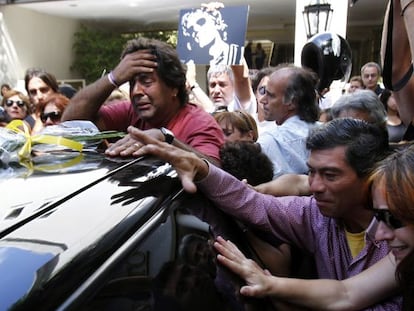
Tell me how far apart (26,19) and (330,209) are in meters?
12.8

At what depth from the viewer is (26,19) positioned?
41.4 feet

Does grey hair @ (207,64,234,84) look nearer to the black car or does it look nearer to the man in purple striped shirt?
the man in purple striped shirt

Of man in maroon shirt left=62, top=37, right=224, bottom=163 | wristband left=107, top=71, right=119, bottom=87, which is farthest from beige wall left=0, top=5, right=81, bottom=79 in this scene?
man in maroon shirt left=62, top=37, right=224, bottom=163

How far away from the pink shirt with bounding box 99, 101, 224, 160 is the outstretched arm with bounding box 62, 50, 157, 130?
0.29ft

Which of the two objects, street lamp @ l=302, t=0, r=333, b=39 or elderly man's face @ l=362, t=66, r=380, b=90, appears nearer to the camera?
street lamp @ l=302, t=0, r=333, b=39

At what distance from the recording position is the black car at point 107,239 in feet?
2.50

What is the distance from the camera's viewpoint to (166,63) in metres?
1.89

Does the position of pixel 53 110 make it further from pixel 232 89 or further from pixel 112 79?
pixel 232 89

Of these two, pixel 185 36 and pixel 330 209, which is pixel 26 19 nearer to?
pixel 185 36

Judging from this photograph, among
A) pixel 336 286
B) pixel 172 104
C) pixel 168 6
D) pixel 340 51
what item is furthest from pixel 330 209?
pixel 168 6

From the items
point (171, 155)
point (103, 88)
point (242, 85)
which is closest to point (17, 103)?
point (242, 85)

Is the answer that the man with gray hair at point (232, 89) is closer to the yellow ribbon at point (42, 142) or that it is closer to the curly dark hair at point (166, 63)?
the curly dark hair at point (166, 63)

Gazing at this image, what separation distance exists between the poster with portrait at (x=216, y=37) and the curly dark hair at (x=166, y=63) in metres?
2.34

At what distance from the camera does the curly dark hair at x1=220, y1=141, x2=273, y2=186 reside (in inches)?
68.6
